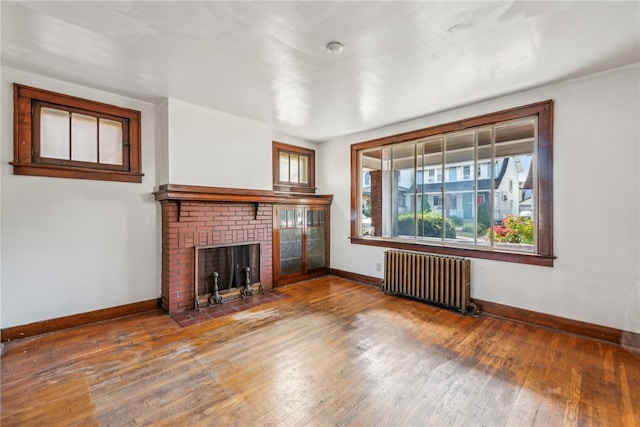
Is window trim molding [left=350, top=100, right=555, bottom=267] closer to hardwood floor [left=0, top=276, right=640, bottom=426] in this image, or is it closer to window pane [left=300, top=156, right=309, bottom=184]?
hardwood floor [left=0, top=276, right=640, bottom=426]

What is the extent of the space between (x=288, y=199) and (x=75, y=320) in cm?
323

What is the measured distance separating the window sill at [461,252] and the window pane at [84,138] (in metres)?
4.12

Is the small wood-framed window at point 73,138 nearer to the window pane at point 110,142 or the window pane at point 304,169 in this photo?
the window pane at point 110,142

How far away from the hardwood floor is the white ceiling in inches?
109

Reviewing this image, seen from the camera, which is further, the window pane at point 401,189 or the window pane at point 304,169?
the window pane at point 304,169

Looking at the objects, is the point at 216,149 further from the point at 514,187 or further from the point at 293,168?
the point at 514,187

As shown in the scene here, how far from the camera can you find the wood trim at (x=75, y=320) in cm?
292

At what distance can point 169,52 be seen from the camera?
2555 mm

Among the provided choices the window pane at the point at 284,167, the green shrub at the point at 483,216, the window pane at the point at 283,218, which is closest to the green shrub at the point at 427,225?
the green shrub at the point at 483,216

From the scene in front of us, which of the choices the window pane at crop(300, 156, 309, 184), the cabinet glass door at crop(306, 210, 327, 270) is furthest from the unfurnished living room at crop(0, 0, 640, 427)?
the window pane at crop(300, 156, 309, 184)

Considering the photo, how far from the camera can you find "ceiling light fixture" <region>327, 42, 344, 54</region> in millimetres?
2389

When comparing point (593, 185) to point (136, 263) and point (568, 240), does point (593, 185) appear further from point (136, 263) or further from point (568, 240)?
point (136, 263)

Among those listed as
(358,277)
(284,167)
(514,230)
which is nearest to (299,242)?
(358,277)

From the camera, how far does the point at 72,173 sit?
3.21 meters
